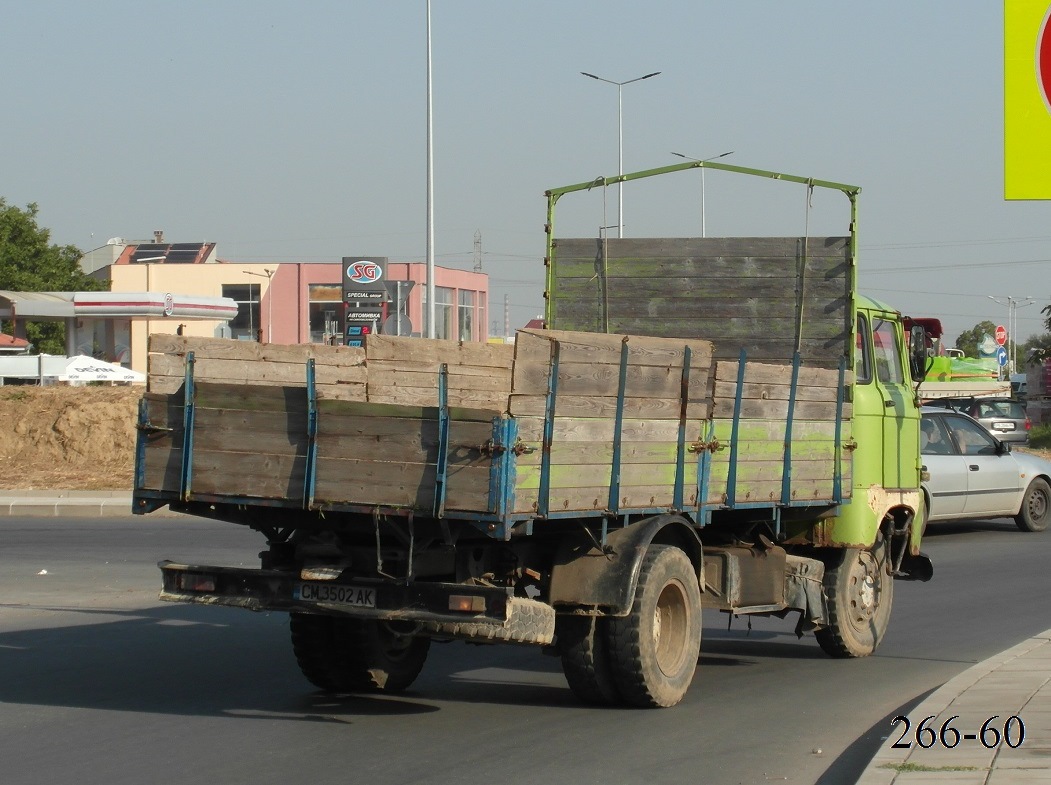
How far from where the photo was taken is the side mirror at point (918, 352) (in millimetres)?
10375

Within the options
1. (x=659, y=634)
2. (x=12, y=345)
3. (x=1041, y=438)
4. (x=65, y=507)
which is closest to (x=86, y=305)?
(x=12, y=345)

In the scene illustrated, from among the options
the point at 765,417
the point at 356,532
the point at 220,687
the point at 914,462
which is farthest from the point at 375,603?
the point at 914,462

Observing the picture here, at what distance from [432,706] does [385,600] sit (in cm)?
116

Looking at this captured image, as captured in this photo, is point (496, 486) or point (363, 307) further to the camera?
point (363, 307)

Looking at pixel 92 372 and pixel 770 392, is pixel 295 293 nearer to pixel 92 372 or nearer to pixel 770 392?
pixel 92 372

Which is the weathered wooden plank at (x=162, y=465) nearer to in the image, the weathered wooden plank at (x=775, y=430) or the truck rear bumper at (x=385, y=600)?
the truck rear bumper at (x=385, y=600)

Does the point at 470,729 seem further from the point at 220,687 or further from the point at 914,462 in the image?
the point at 914,462

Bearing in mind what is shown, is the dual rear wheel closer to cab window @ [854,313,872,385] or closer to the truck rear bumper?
the truck rear bumper

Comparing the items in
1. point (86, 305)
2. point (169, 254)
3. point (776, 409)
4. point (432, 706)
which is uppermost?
point (169, 254)

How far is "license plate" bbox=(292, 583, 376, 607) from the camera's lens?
6.97 metres

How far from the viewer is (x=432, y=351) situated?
7137 millimetres

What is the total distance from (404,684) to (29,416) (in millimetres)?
21170

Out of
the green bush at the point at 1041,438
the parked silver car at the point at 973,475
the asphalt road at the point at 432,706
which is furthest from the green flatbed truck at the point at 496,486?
the green bush at the point at 1041,438

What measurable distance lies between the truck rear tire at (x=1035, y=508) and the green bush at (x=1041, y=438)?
62.0 ft
